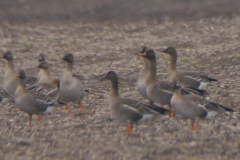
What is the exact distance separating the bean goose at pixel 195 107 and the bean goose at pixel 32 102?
131 inches

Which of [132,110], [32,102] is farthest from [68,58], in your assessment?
[132,110]

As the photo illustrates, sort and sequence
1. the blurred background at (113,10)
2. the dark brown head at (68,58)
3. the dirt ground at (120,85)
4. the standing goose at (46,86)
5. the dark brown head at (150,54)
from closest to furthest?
1. the dirt ground at (120,85)
2. the standing goose at (46,86)
3. the dark brown head at (150,54)
4. the dark brown head at (68,58)
5. the blurred background at (113,10)

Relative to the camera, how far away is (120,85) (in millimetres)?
10961

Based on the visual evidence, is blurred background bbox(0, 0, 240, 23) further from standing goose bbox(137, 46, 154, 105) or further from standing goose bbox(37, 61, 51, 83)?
standing goose bbox(137, 46, 154, 105)

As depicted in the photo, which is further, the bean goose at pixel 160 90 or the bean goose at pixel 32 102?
the bean goose at pixel 160 90

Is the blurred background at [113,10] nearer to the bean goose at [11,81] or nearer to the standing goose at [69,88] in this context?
the bean goose at [11,81]

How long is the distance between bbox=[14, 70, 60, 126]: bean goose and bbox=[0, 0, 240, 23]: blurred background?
15.3 m

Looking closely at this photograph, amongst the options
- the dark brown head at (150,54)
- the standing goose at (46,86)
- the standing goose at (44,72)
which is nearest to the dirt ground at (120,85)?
the standing goose at (46,86)

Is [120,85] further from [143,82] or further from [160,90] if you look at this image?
[160,90]

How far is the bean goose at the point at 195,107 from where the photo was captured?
23.5ft

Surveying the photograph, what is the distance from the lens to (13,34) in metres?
18.5

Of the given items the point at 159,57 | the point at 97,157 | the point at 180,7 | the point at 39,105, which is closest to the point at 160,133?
the point at 97,157

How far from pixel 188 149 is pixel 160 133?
3.36 feet

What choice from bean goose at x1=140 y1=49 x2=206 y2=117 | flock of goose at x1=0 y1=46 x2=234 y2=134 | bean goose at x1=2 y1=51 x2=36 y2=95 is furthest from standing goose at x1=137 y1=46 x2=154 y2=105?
bean goose at x1=2 y1=51 x2=36 y2=95
